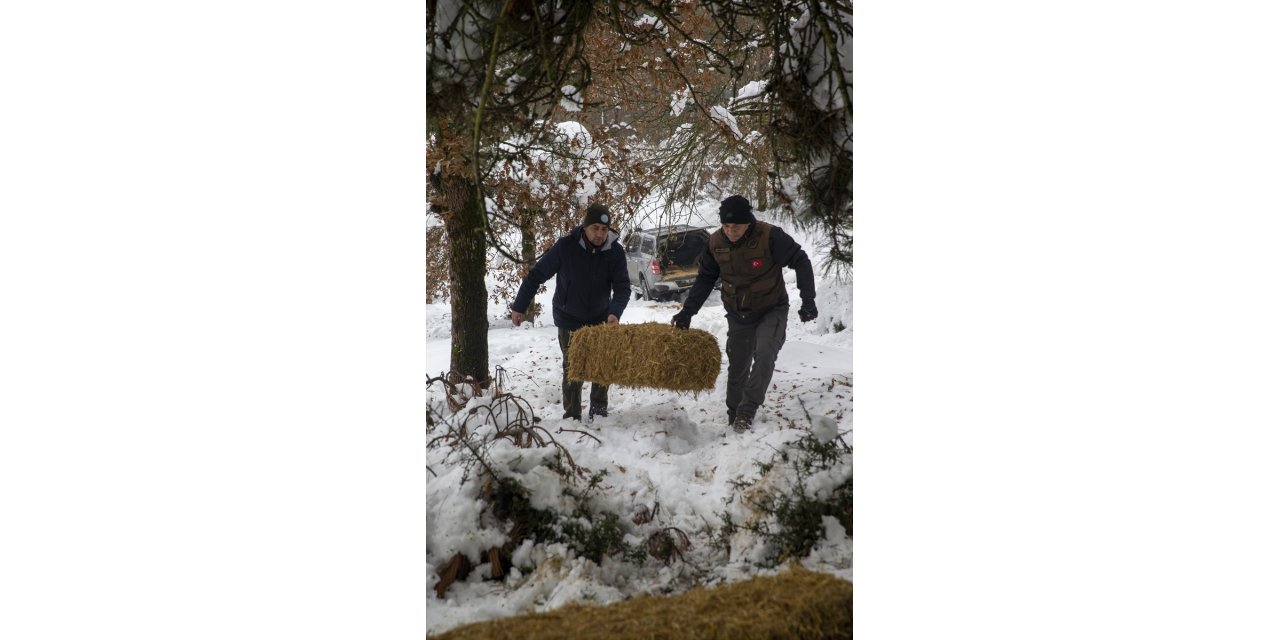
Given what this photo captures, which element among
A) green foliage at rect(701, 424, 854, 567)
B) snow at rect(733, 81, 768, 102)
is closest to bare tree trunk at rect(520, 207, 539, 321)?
snow at rect(733, 81, 768, 102)

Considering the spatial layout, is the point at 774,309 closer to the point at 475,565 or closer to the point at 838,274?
the point at 838,274

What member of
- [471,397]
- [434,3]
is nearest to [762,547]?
[471,397]

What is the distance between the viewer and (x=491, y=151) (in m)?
3.09

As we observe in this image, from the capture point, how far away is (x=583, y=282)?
3100 mm

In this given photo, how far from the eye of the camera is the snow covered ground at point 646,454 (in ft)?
8.73

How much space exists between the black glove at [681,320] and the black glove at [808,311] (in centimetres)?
39

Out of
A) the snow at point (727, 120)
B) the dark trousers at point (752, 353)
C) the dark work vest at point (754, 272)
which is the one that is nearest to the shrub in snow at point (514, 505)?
the dark trousers at point (752, 353)

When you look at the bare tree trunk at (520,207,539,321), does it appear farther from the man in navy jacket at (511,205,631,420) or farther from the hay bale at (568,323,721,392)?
the hay bale at (568,323,721,392)

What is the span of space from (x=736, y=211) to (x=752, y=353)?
1.63 ft

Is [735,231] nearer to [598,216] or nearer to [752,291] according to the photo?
[752,291]

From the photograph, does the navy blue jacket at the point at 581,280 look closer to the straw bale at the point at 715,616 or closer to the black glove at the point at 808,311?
the black glove at the point at 808,311

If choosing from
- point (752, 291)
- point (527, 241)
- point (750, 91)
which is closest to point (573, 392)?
point (527, 241)
